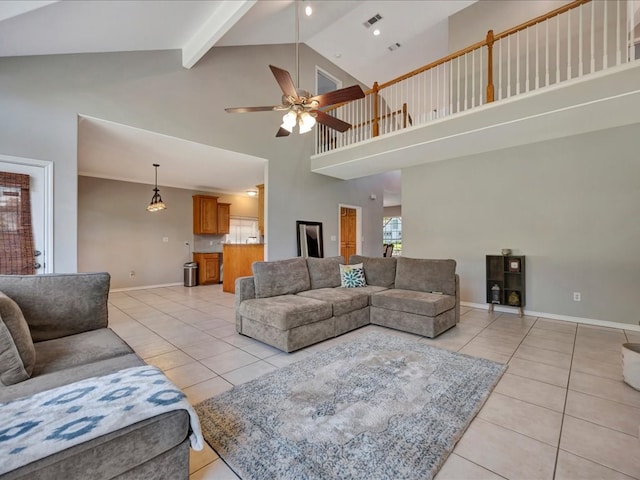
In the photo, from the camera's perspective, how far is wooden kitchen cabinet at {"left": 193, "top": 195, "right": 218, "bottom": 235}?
24.7ft

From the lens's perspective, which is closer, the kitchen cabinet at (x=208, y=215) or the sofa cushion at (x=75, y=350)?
the sofa cushion at (x=75, y=350)

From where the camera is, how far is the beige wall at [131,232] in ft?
19.7

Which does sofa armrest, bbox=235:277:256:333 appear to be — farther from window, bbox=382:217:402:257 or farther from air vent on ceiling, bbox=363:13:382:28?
window, bbox=382:217:402:257

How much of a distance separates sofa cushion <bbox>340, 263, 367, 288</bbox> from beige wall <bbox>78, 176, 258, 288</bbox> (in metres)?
5.10

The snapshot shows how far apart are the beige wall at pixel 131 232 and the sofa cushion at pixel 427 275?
588 centimetres

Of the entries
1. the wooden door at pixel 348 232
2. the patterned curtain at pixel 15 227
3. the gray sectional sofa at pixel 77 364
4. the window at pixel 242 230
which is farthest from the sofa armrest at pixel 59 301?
the window at pixel 242 230

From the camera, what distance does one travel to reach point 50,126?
3.17m

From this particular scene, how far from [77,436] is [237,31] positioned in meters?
5.35

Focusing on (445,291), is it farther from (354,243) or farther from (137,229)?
(137,229)

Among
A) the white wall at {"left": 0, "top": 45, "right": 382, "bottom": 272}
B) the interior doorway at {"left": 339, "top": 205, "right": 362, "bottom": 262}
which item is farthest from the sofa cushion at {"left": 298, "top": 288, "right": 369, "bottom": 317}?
the interior doorway at {"left": 339, "top": 205, "right": 362, "bottom": 262}

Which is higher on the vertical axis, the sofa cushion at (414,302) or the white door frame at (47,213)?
the white door frame at (47,213)

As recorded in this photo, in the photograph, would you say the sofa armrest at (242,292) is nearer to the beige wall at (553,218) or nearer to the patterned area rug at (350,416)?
the patterned area rug at (350,416)

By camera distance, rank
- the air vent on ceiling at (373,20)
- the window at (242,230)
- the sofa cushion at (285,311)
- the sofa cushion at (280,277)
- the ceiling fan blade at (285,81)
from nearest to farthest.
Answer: the ceiling fan blade at (285,81) < the sofa cushion at (285,311) < the sofa cushion at (280,277) < the air vent on ceiling at (373,20) < the window at (242,230)

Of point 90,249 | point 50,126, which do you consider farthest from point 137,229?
point 50,126
